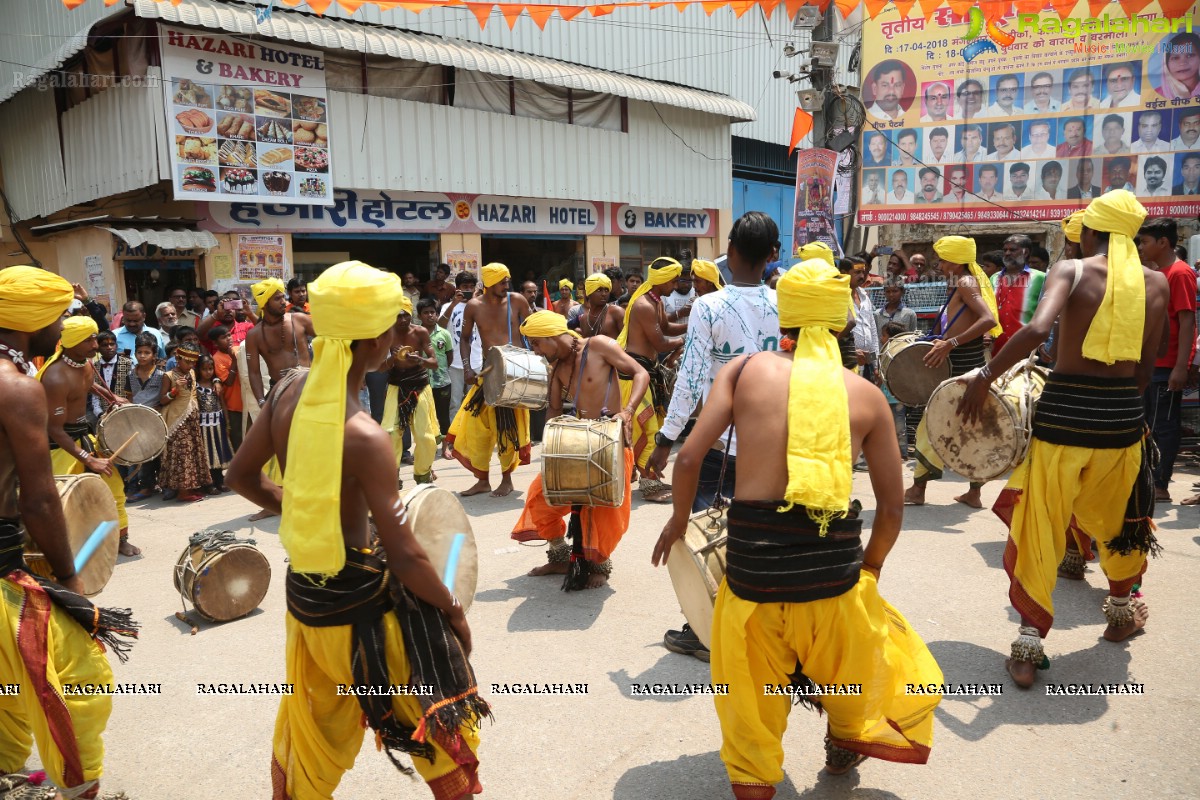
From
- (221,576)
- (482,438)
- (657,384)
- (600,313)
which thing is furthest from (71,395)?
(600,313)

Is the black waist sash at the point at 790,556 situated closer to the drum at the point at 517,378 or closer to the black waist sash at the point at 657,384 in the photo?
the drum at the point at 517,378

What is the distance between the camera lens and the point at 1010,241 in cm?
900

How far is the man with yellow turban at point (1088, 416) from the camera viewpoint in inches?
153

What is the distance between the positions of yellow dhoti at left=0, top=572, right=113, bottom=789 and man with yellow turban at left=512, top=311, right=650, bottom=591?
8.64ft

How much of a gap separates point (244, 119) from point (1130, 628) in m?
12.0

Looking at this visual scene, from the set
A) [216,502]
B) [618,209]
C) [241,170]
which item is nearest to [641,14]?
[618,209]

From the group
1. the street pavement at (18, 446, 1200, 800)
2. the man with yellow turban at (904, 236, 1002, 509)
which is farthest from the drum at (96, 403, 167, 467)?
the man with yellow turban at (904, 236, 1002, 509)

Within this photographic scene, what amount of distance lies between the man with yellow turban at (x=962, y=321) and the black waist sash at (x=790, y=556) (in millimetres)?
4117

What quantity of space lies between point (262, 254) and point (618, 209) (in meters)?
7.77

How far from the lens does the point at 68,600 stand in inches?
118

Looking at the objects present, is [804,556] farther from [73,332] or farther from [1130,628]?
[73,332]

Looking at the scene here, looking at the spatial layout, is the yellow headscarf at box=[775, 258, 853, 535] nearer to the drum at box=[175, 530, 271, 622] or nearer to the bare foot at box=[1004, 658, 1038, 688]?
the bare foot at box=[1004, 658, 1038, 688]

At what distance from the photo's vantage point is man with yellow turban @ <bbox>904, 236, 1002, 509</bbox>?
6.54 m

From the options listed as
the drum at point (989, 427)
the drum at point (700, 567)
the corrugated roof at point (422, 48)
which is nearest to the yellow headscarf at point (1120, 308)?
the drum at point (989, 427)
